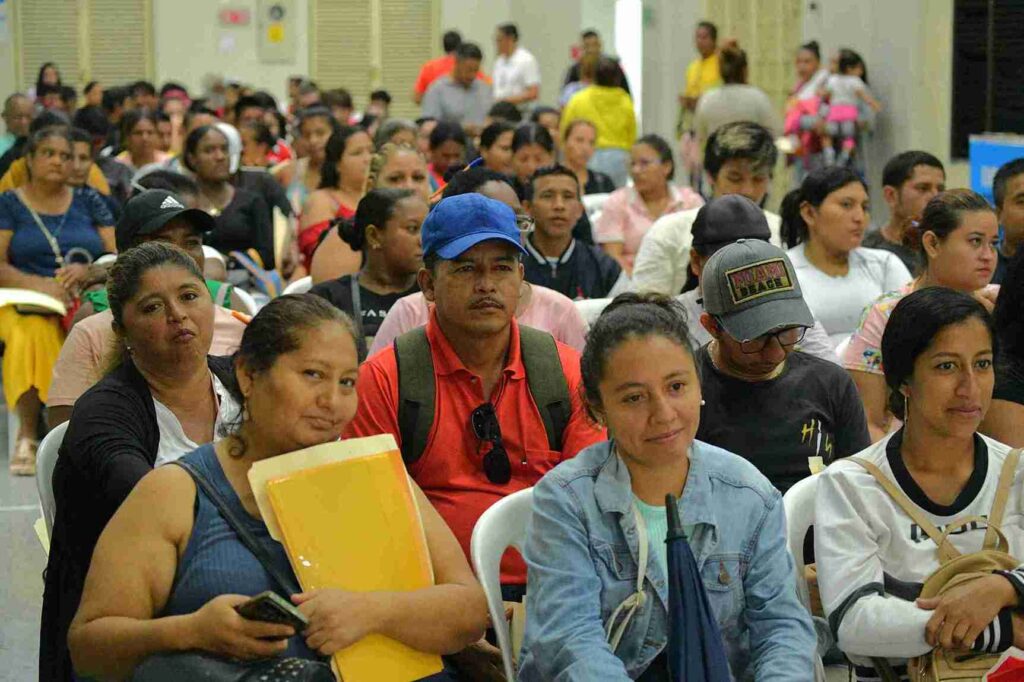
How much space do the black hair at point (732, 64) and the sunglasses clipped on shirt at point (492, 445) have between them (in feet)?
22.8

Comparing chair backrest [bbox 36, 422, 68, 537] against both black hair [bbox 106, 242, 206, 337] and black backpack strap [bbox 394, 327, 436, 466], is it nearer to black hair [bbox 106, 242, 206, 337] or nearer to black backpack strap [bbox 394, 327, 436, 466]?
black hair [bbox 106, 242, 206, 337]

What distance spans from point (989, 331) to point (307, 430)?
4.75 ft

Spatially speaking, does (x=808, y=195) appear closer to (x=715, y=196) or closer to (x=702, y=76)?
(x=715, y=196)

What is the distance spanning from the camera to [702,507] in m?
2.88

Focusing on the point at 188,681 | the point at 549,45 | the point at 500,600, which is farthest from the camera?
the point at 549,45

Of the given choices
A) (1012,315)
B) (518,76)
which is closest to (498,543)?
(1012,315)

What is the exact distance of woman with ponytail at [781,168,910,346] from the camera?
18.2 feet

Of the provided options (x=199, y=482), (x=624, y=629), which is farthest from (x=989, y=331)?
(x=199, y=482)

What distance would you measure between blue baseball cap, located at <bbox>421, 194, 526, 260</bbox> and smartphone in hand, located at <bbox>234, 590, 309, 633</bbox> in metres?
1.23

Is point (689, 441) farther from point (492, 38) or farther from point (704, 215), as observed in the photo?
point (492, 38)

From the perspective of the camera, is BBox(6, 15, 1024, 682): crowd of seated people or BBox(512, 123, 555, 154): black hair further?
BBox(512, 123, 555, 154): black hair

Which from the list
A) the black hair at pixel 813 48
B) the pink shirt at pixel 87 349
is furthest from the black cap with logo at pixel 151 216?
the black hair at pixel 813 48

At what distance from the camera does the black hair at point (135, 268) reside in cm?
368

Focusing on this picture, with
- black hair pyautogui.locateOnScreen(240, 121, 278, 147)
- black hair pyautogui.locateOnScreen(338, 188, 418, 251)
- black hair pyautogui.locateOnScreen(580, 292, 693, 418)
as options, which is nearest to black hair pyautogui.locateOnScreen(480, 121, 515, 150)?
black hair pyautogui.locateOnScreen(240, 121, 278, 147)
